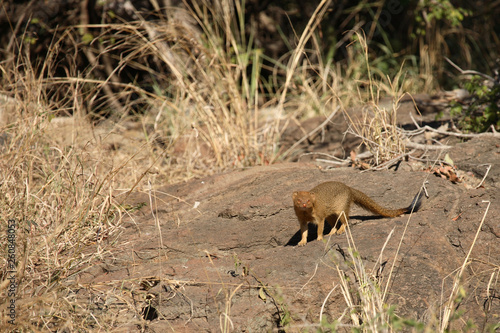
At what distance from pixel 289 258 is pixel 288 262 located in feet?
0.18

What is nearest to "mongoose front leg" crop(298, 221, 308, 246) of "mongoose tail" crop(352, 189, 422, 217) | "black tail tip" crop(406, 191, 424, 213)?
"mongoose tail" crop(352, 189, 422, 217)

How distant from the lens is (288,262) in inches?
126

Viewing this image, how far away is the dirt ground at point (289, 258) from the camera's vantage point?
2934mm

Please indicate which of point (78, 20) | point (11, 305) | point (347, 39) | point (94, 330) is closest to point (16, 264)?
point (11, 305)

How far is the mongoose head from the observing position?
3385 millimetres

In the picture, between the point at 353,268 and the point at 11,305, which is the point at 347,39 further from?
the point at 11,305

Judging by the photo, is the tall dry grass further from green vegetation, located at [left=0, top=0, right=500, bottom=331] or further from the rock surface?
the rock surface

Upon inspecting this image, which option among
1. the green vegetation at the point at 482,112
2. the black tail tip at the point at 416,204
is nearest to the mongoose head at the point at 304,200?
the black tail tip at the point at 416,204

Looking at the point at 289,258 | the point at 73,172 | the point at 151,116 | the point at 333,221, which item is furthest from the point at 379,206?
the point at 151,116

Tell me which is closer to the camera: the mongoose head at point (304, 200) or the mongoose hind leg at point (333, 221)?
the mongoose head at point (304, 200)

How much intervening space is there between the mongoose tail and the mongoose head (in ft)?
1.29

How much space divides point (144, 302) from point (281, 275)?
843 mm

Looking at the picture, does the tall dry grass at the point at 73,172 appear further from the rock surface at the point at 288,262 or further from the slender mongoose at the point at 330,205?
the slender mongoose at the point at 330,205

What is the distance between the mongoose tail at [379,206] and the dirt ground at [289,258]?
0.21 feet
